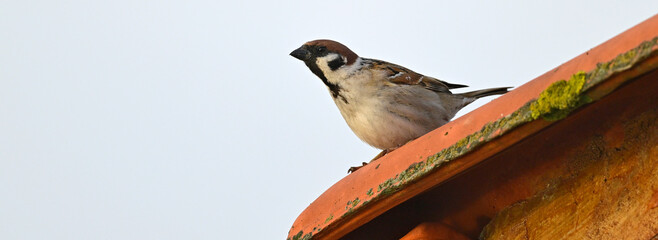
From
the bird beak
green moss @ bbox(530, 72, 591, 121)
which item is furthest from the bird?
green moss @ bbox(530, 72, 591, 121)

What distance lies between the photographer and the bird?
3.49 meters

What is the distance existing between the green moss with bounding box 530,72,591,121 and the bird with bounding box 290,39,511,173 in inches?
76.8

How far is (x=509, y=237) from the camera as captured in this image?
1842 mm

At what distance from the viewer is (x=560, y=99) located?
1474 millimetres

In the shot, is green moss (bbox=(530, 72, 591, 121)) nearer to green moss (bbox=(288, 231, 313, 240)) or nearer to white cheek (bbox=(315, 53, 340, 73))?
green moss (bbox=(288, 231, 313, 240))

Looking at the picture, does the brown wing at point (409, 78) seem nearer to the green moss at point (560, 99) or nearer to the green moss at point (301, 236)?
the green moss at point (301, 236)

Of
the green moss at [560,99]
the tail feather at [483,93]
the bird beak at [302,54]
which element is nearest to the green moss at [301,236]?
the green moss at [560,99]

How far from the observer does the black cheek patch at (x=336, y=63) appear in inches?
146

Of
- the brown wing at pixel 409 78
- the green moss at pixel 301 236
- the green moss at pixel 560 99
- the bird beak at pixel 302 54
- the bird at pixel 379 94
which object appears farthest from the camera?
the bird beak at pixel 302 54

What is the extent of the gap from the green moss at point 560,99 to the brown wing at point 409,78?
208 centimetres

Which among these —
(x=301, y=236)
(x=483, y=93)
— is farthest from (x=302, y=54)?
(x=301, y=236)

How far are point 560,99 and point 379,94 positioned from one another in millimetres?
2049

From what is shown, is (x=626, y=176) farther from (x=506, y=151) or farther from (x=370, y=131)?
(x=370, y=131)

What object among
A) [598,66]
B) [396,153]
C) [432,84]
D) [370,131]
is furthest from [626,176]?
[432,84]
